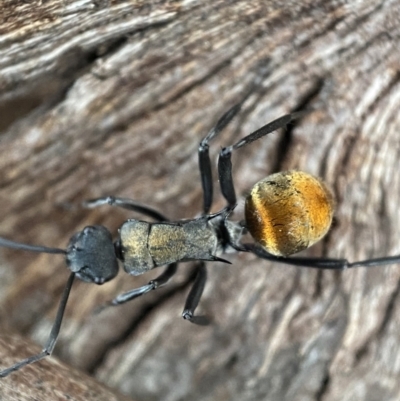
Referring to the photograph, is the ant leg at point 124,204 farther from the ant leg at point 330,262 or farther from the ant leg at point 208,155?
the ant leg at point 330,262

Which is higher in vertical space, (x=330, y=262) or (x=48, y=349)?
(x=48, y=349)

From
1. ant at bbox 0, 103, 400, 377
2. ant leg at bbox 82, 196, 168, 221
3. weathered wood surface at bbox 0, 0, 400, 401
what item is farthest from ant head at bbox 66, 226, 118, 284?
weathered wood surface at bbox 0, 0, 400, 401

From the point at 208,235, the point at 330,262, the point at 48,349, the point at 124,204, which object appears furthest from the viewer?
the point at 208,235

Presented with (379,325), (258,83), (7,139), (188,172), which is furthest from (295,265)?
(7,139)

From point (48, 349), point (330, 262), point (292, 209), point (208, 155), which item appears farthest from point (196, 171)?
point (48, 349)

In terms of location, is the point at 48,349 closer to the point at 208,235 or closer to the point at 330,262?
the point at 208,235
